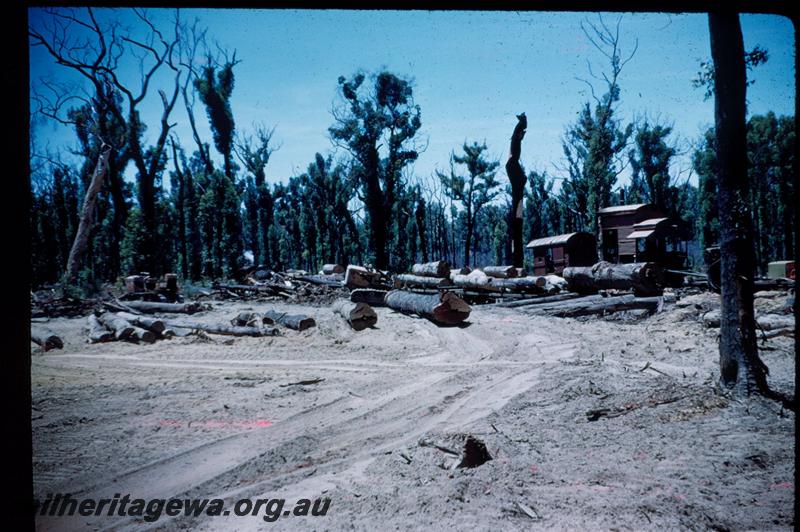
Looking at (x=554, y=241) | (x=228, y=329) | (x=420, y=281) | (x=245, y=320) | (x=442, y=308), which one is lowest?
(x=228, y=329)

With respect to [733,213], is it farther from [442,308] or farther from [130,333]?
[130,333]

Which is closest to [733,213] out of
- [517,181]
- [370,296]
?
[370,296]

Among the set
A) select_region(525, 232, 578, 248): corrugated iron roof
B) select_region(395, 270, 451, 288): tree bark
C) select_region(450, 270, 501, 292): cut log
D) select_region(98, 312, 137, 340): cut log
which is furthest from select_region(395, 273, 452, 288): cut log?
select_region(98, 312, 137, 340): cut log

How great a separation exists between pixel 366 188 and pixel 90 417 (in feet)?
51.8

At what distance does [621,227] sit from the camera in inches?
853

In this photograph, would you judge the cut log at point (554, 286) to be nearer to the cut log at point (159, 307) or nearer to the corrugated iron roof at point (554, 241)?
the corrugated iron roof at point (554, 241)

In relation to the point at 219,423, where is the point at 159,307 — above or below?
above

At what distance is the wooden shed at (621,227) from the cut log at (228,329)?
18.3 m

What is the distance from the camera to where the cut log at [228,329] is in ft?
33.7

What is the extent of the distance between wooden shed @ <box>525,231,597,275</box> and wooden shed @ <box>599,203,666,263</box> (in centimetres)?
72

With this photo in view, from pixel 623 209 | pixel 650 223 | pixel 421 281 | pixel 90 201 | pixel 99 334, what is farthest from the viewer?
pixel 623 209

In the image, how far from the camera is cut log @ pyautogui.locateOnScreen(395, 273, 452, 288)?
16.1m

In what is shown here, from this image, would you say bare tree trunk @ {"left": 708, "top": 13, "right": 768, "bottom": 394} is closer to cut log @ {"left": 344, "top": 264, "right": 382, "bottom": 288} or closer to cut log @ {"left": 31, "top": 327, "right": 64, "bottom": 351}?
cut log @ {"left": 31, "top": 327, "right": 64, "bottom": 351}

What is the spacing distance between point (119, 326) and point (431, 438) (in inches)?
355
